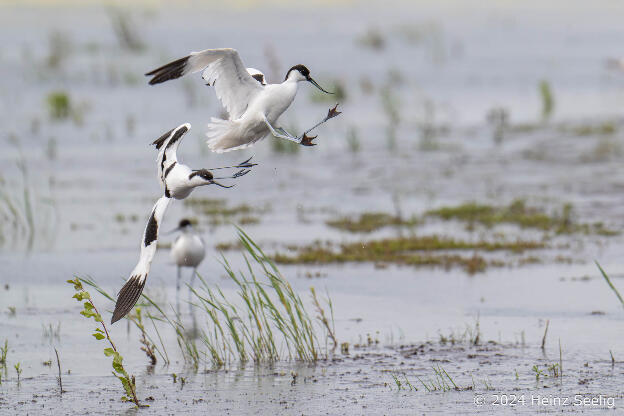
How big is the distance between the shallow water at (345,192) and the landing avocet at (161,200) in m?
1.54

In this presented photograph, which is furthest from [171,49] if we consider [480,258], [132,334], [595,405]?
[595,405]

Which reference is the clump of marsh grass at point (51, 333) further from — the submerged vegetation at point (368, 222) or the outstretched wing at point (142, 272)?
the submerged vegetation at point (368, 222)

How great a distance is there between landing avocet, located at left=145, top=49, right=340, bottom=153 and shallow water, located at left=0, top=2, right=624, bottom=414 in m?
2.17

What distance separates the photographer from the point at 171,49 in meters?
36.2

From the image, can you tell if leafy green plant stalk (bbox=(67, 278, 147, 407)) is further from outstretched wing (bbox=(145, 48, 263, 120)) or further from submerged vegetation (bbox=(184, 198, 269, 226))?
submerged vegetation (bbox=(184, 198, 269, 226))

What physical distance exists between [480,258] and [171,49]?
24.3m

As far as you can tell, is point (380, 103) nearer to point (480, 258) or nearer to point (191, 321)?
point (480, 258)

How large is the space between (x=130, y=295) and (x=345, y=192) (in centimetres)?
1236

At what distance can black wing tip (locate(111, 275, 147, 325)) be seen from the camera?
22.5ft

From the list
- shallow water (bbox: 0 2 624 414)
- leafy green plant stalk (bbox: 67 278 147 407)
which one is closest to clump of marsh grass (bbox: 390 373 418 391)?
shallow water (bbox: 0 2 624 414)

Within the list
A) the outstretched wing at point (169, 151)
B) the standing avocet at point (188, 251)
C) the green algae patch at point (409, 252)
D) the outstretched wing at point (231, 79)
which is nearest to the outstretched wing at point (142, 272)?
the outstretched wing at point (169, 151)

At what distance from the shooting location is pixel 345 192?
1914cm

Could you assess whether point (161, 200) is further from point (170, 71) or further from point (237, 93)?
point (237, 93)

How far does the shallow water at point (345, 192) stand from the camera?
8891mm
